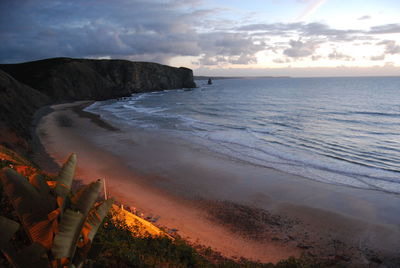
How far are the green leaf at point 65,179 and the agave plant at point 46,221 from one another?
14 mm

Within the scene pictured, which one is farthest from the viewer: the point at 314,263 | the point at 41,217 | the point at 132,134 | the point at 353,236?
the point at 132,134

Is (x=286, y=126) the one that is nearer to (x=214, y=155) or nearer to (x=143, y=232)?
(x=214, y=155)

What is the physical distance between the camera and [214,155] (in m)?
23.2

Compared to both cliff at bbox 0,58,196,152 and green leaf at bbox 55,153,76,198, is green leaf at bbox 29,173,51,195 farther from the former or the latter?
cliff at bbox 0,58,196,152

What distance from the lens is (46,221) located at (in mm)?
3951

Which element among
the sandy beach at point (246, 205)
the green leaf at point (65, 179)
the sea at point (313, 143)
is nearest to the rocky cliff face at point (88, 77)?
the sea at point (313, 143)

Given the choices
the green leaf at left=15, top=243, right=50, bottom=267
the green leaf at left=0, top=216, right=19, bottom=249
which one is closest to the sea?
the green leaf at left=15, top=243, right=50, bottom=267

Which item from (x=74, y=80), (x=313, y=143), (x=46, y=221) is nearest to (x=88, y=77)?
(x=74, y=80)

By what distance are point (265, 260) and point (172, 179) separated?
8932mm

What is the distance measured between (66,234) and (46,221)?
1.28ft

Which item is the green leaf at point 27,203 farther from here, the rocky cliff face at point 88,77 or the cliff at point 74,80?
the rocky cliff face at point 88,77

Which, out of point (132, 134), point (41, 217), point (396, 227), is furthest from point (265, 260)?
point (132, 134)

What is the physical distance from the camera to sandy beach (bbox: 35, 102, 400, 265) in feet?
35.6

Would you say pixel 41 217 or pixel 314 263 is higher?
pixel 41 217
